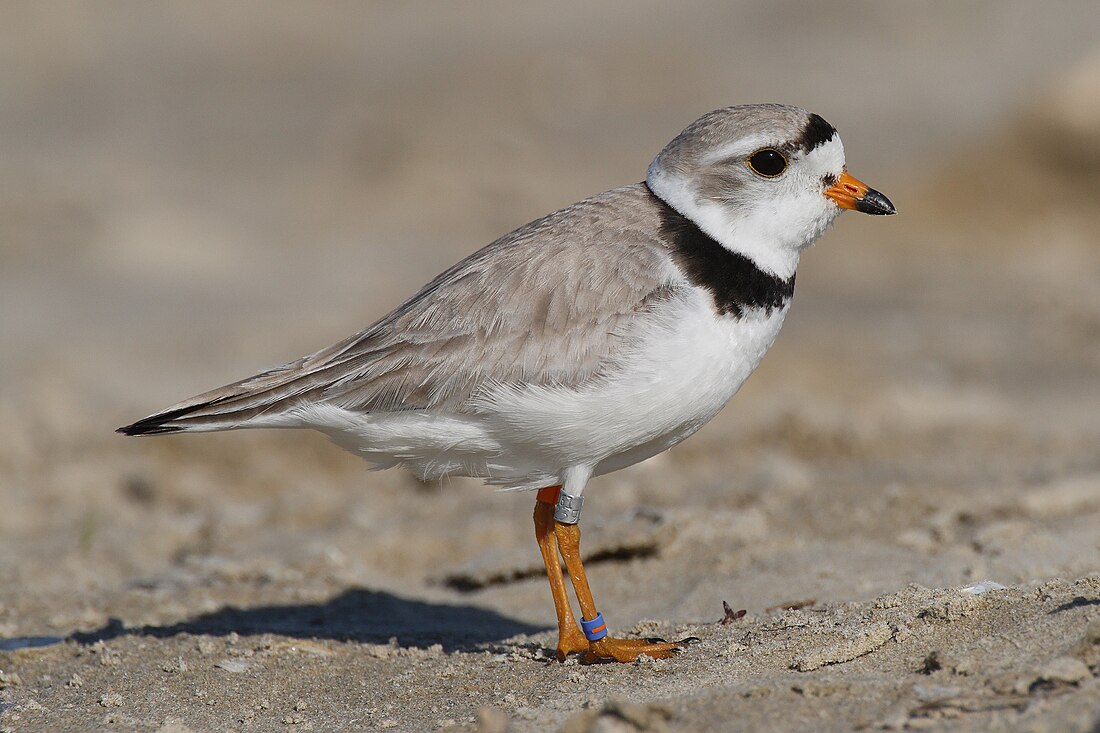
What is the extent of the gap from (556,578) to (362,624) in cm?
134

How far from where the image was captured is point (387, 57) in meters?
22.2

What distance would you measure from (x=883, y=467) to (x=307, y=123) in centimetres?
1270

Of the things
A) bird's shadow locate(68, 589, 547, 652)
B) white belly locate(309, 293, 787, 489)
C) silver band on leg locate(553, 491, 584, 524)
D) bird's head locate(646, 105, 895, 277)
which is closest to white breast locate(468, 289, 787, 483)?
white belly locate(309, 293, 787, 489)

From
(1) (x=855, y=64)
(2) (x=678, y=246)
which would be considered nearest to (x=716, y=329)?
(2) (x=678, y=246)

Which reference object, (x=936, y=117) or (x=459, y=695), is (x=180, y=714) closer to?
(x=459, y=695)

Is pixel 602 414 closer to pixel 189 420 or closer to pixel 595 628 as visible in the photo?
pixel 595 628

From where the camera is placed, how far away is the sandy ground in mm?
4570

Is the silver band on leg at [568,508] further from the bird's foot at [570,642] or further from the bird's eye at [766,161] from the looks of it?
the bird's eye at [766,161]

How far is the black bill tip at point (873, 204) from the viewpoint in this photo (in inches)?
213

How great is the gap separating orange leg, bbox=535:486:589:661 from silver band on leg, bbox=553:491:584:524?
0.58ft

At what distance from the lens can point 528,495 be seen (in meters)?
8.61

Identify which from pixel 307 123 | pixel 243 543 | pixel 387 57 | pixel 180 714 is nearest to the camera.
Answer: pixel 180 714

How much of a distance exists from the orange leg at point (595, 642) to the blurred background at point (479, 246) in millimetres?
944

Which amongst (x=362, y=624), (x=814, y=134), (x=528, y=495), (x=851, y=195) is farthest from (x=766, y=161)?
(x=528, y=495)
